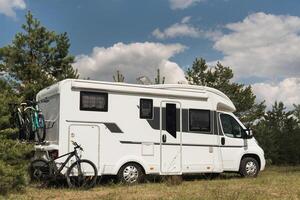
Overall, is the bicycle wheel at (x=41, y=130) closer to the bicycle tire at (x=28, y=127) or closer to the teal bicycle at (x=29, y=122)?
the teal bicycle at (x=29, y=122)

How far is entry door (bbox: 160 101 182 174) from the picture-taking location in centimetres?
1393

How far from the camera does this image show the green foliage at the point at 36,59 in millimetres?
18609

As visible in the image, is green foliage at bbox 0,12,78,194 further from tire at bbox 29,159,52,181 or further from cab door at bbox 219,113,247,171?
cab door at bbox 219,113,247,171

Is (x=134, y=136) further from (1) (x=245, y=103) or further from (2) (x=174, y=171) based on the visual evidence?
(1) (x=245, y=103)

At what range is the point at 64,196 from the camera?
10992 mm

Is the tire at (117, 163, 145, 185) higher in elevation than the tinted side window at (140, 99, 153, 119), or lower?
lower

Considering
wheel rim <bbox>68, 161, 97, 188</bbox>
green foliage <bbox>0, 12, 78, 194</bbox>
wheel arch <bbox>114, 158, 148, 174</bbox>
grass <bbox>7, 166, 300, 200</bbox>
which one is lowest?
grass <bbox>7, 166, 300, 200</bbox>

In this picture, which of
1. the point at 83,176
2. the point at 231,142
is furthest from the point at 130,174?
the point at 231,142

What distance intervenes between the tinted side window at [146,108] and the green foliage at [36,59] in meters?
5.72

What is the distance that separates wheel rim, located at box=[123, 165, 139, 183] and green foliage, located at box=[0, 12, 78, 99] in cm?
613

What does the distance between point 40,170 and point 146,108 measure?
3.27m

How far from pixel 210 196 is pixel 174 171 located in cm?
374

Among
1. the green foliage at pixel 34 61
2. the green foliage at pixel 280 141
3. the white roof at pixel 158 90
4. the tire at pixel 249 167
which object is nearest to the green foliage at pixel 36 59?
the green foliage at pixel 34 61

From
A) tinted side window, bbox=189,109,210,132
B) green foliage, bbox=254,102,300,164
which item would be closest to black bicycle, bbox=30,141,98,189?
tinted side window, bbox=189,109,210,132
